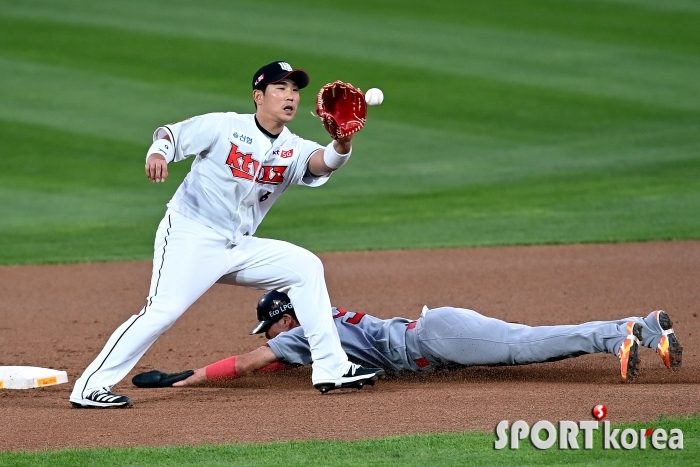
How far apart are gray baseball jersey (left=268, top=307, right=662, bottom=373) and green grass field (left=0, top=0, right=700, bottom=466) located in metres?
4.66

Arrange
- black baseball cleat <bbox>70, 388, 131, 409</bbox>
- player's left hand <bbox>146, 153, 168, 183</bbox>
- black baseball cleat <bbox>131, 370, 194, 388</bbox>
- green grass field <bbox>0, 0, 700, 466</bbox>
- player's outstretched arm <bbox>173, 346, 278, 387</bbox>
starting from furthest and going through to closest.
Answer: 1. green grass field <bbox>0, 0, 700, 466</bbox>
2. black baseball cleat <bbox>131, 370, 194, 388</bbox>
3. player's outstretched arm <bbox>173, 346, 278, 387</bbox>
4. black baseball cleat <bbox>70, 388, 131, 409</bbox>
5. player's left hand <bbox>146, 153, 168, 183</bbox>

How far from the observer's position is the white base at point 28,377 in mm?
6281

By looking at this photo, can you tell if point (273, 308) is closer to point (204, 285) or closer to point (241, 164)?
point (204, 285)

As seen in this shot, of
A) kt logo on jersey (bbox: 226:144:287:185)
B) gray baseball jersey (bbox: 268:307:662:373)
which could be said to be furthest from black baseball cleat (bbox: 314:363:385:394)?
kt logo on jersey (bbox: 226:144:287:185)

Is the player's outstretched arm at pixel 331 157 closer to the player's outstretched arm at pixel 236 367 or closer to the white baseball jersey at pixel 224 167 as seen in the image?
the white baseball jersey at pixel 224 167

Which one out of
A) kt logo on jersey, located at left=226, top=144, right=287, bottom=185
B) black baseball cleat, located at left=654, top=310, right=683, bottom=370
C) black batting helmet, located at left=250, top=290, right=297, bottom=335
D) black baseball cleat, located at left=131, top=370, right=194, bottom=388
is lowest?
black baseball cleat, located at left=131, top=370, right=194, bottom=388

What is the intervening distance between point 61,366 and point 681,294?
4.71 m

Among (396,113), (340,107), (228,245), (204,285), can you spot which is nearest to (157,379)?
(204,285)

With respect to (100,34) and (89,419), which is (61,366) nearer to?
(89,419)

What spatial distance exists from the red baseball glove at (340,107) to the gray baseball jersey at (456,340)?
3.76 ft

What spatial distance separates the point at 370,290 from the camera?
908 centimetres

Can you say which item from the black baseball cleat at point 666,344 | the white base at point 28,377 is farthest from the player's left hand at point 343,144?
the white base at point 28,377

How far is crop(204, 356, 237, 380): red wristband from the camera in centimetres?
620

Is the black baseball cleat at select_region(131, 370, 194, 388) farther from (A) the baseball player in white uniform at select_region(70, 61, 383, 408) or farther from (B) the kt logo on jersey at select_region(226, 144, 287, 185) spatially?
(B) the kt logo on jersey at select_region(226, 144, 287, 185)
